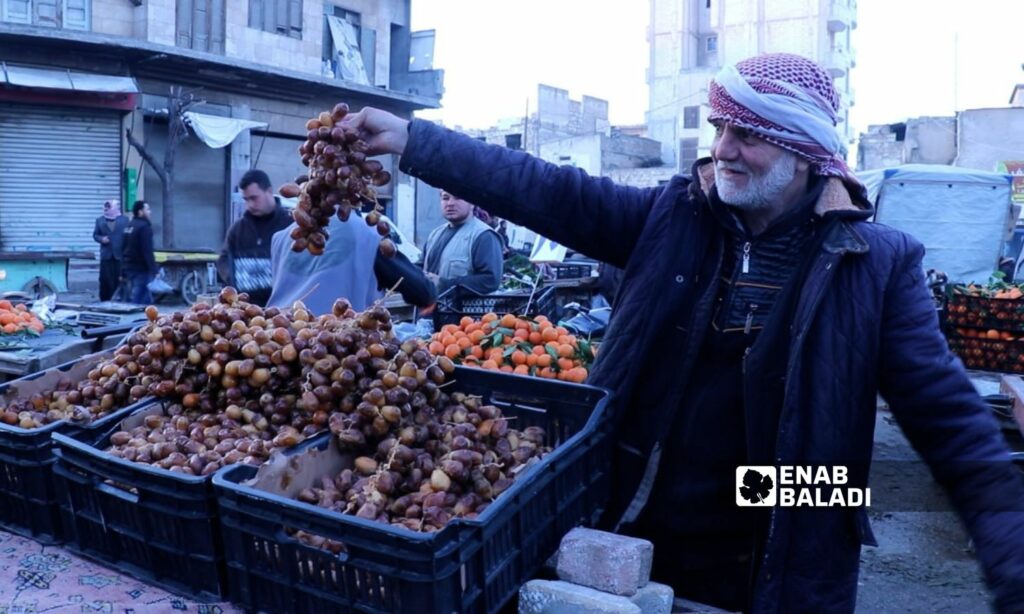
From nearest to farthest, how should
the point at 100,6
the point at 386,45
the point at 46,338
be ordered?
the point at 46,338 < the point at 100,6 < the point at 386,45

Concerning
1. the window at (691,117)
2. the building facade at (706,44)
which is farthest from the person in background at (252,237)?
the window at (691,117)

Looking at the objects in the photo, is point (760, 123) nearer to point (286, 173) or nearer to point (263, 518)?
point (263, 518)

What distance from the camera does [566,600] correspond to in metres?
1.73

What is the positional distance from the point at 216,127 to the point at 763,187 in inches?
756

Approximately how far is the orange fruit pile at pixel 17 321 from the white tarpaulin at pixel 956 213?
13225 millimetres

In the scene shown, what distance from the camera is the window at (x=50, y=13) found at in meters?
17.5

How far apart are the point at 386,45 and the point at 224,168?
6.75m

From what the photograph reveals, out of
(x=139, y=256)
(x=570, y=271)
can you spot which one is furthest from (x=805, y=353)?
(x=139, y=256)

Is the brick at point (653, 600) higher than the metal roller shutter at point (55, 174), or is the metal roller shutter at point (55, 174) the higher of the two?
the metal roller shutter at point (55, 174)

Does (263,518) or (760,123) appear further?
(760,123)

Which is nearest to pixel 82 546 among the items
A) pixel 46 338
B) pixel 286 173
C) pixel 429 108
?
pixel 46 338

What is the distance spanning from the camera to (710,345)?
7.20ft

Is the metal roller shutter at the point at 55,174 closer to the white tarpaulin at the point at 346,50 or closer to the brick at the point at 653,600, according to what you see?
the white tarpaulin at the point at 346,50

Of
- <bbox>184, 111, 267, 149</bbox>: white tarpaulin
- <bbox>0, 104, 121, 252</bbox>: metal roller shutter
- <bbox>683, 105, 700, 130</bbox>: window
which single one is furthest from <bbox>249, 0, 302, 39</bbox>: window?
<bbox>683, 105, 700, 130</bbox>: window
